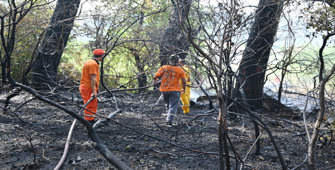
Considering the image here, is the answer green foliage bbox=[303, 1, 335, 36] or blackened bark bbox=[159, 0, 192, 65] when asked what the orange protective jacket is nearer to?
blackened bark bbox=[159, 0, 192, 65]

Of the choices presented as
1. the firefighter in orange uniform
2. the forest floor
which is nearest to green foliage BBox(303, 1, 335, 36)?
the forest floor

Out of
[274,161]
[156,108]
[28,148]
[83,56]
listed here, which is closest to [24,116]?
[28,148]

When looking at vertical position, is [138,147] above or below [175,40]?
below

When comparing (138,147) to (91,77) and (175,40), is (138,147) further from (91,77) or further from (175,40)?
(175,40)

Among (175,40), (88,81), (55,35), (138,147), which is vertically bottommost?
(138,147)

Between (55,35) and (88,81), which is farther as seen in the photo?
(55,35)

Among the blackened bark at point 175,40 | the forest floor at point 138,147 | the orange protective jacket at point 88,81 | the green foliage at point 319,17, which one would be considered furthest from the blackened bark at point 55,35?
the green foliage at point 319,17

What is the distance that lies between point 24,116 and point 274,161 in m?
5.39

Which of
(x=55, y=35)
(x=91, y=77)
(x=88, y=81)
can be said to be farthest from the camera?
(x=55, y=35)

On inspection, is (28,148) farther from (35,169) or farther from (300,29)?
(300,29)

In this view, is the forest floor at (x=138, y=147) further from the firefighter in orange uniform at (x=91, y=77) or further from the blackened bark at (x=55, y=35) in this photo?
the blackened bark at (x=55, y=35)

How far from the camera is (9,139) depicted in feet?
17.1

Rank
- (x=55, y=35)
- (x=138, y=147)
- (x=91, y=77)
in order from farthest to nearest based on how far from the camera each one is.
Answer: (x=55, y=35) → (x=91, y=77) → (x=138, y=147)

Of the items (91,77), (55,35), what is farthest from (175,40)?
(55,35)
